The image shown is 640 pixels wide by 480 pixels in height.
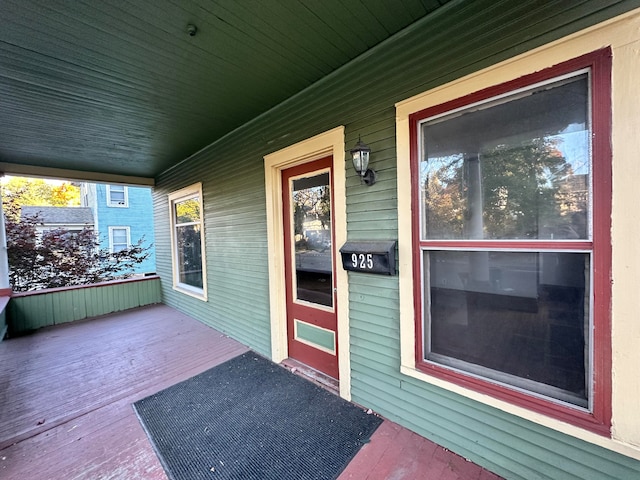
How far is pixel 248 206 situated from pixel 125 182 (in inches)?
150

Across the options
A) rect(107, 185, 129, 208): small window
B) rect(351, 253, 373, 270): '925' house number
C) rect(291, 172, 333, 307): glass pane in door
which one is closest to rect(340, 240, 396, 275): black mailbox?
rect(351, 253, 373, 270): '925' house number

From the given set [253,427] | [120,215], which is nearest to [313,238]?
[253,427]

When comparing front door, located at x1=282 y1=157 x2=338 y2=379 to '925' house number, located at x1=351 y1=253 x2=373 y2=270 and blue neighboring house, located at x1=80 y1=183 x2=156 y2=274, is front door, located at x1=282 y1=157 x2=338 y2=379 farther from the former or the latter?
blue neighboring house, located at x1=80 y1=183 x2=156 y2=274

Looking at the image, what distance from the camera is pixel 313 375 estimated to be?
2654 mm

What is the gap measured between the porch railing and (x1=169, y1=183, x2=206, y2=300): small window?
3.08 feet

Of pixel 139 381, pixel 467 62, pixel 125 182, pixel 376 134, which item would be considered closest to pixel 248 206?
pixel 376 134

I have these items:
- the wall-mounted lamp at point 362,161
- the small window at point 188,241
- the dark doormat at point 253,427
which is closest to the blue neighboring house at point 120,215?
the small window at point 188,241

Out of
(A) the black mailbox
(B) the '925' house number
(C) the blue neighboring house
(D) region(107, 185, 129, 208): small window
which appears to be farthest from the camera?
(D) region(107, 185, 129, 208): small window

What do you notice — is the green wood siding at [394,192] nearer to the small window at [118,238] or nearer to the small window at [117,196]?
the small window at [117,196]

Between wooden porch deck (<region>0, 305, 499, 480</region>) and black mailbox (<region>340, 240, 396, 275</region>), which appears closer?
wooden porch deck (<region>0, 305, 499, 480</region>)

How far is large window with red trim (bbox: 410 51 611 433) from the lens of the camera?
1.25m

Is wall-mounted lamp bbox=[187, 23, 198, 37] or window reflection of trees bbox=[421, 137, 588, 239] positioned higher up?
wall-mounted lamp bbox=[187, 23, 198, 37]

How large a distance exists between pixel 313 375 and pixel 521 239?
7.15 feet

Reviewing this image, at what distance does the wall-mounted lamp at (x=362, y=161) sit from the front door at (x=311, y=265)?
52 cm
